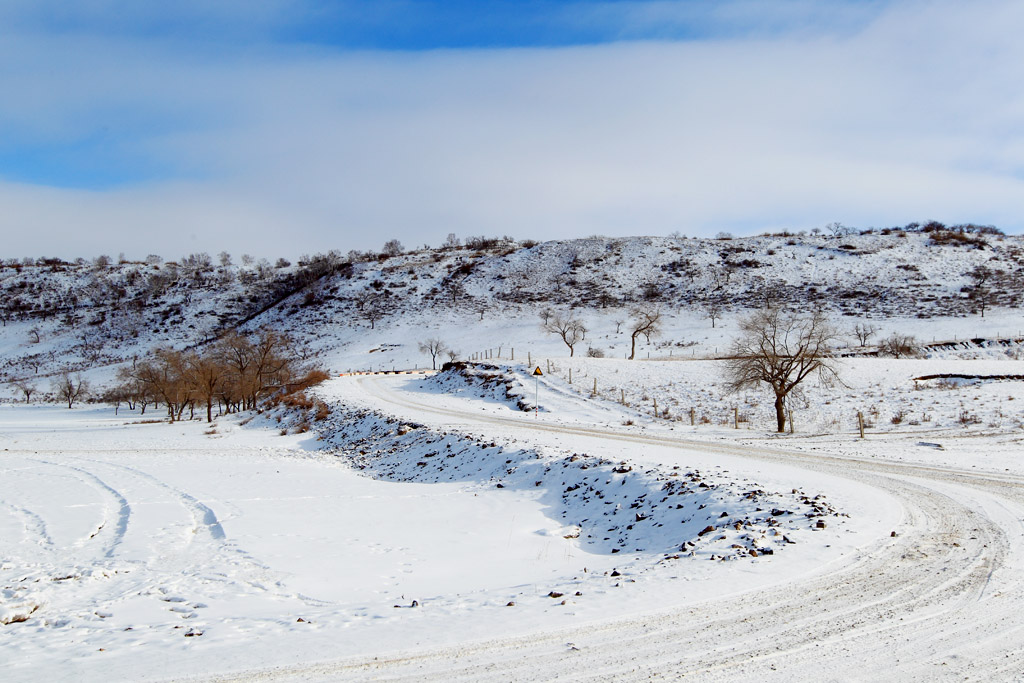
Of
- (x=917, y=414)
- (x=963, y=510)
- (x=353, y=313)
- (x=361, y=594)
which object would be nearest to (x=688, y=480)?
(x=963, y=510)

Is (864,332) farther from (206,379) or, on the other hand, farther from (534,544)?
(534,544)

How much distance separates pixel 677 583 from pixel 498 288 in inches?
4072

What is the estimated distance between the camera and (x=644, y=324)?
2694 inches

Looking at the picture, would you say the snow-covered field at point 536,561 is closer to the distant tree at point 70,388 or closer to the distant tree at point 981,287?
the distant tree at point 70,388

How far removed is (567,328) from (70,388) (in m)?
61.0

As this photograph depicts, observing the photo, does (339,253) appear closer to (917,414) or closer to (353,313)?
(353,313)

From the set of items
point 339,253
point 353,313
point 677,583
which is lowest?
point 677,583

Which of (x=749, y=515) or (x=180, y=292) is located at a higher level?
(x=180, y=292)

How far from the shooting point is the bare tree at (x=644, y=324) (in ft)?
217

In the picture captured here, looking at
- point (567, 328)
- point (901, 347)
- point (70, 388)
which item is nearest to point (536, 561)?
point (901, 347)

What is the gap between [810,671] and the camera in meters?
5.38

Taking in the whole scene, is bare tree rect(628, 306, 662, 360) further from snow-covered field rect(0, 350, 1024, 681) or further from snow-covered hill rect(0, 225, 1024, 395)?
snow-covered field rect(0, 350, 1024, 681)

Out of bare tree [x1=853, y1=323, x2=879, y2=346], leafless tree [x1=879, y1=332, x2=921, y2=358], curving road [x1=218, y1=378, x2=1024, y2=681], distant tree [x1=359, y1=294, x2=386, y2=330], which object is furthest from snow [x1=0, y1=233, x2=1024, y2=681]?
distant tree [x1=359, y1=294, x2=386, y2=330]

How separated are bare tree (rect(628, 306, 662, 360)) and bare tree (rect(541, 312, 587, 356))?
648cm
